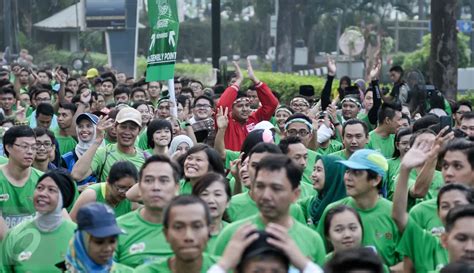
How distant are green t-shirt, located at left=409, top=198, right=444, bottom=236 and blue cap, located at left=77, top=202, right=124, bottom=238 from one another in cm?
251

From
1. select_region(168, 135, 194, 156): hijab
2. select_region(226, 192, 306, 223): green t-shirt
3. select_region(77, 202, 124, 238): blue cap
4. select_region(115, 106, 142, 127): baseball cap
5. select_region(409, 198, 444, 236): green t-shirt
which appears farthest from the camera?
select_region(168, 135, 194, 156): hijab

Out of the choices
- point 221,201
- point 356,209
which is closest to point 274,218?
point 221,201

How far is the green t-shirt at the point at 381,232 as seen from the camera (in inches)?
347

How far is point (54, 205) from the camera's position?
855 cm

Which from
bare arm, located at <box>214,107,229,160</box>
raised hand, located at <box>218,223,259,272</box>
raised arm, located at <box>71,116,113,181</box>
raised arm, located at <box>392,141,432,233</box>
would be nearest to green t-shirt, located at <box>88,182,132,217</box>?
raised arm, located at <box>71,116,113,181</box>

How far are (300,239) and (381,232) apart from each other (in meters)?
1.33

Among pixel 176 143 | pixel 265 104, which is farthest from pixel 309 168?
pixel 265 104

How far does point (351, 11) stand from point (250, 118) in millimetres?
45219

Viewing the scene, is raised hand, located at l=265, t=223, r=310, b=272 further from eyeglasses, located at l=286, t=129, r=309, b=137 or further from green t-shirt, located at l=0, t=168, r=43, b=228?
eyeglasses, located at l=286, t=129, r=309, b=137

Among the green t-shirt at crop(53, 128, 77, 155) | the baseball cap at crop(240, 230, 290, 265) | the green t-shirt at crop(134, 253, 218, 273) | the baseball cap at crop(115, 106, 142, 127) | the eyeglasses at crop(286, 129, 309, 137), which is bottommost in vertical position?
the green t-shirt at crop(53, 128, 77, 155)

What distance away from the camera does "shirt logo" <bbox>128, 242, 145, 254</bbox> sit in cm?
809

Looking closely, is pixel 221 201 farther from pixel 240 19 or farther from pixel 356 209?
pixel 240 19

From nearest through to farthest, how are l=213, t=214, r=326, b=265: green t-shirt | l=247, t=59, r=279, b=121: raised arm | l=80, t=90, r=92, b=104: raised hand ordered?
l=213, t=214, r=326, b=265: green t-shirt → l=247, t=59, r=279, b=121: raised arm → l=80, t=90, r=92, b=104: raised hand

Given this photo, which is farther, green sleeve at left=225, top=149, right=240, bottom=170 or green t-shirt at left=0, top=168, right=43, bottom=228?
green sleeve at left=225, top=149, right=240, bottom=170
